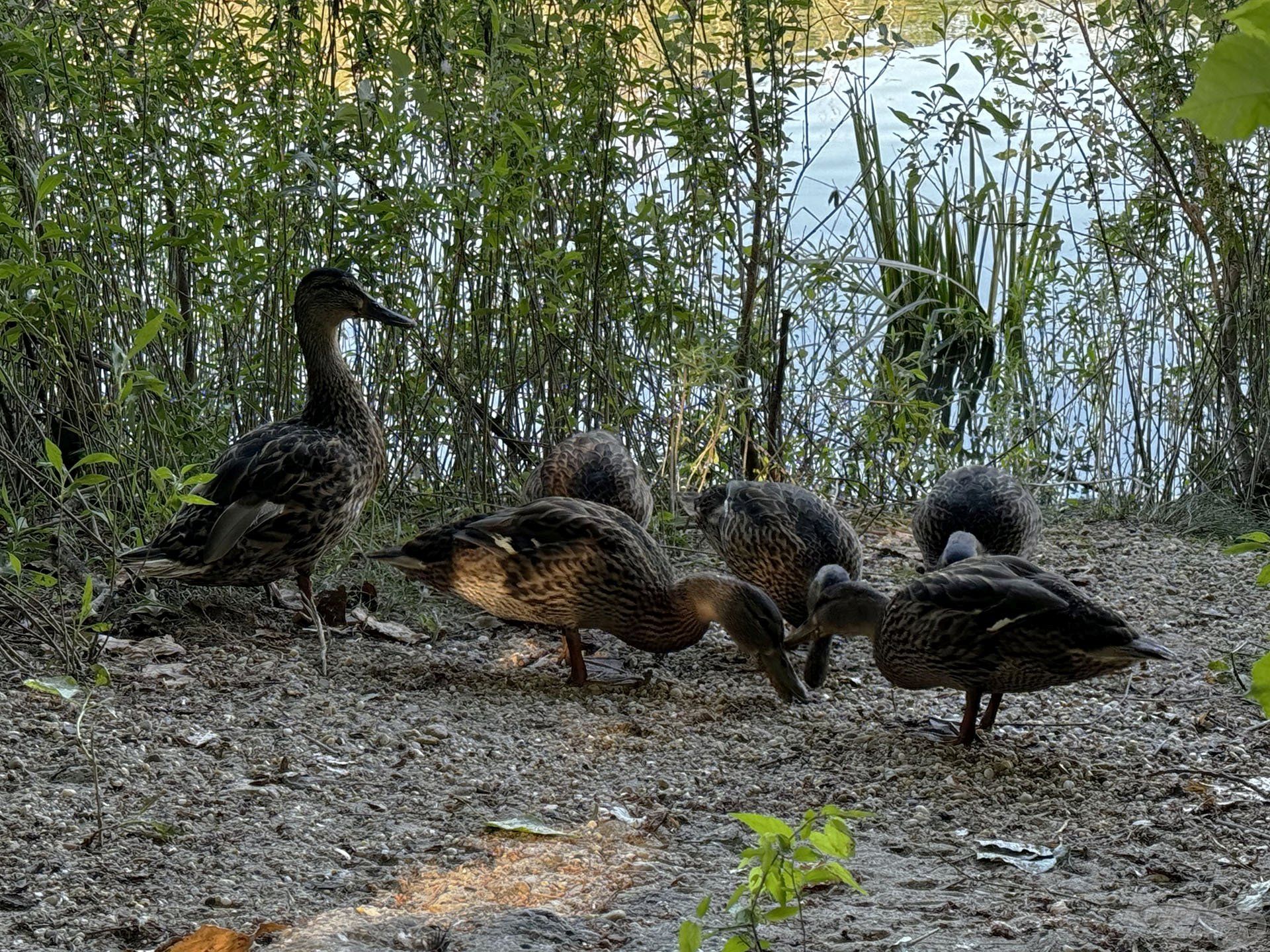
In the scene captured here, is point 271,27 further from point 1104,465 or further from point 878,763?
point 1104,465

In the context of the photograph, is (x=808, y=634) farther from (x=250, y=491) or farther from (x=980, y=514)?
(x=250, y=491)

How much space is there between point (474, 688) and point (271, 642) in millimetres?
824

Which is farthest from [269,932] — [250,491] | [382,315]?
[382,315]

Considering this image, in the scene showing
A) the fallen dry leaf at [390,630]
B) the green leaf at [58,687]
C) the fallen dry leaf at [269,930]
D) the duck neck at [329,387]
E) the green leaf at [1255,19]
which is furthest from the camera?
the duck neck at [329,387]

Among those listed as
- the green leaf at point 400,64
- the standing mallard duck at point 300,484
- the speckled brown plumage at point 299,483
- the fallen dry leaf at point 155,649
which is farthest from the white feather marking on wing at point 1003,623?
the green leaf at point 400,64

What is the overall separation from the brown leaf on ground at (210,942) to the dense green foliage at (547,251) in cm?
177

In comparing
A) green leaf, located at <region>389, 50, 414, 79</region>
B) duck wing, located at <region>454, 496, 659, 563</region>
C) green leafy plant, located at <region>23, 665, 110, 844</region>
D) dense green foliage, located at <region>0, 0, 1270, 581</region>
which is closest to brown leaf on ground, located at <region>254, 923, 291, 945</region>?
green leafy plant, located at <region>23, 665, 110, 844</region>

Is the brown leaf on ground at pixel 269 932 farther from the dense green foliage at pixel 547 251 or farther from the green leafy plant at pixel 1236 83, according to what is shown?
the green leafy plant at pixel 1236 83

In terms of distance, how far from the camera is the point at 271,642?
5.08 metres

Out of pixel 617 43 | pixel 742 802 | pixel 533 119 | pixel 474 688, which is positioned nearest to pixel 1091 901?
A: pixel 742 802

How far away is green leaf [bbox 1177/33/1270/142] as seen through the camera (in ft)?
3.14

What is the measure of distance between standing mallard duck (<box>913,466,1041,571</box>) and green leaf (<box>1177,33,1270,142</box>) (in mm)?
4691

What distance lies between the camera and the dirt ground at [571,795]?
302 cm

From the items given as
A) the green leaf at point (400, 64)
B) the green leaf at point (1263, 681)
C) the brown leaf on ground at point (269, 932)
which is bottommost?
the brown leaf on ground at point (269, 932)
